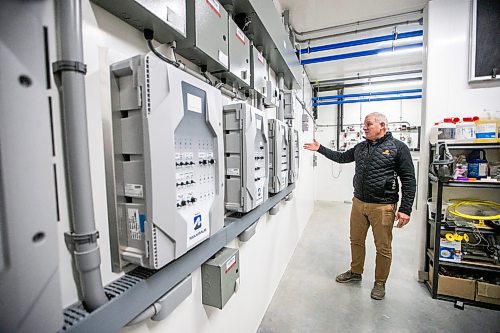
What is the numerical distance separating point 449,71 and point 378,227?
1.64 metres

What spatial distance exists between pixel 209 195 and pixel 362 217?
182cm

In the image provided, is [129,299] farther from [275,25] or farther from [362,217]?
[362,217]

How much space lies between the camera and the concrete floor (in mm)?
1753

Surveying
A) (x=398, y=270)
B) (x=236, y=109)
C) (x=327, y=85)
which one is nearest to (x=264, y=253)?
(x=236, y=109)

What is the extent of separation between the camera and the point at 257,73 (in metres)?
1.63

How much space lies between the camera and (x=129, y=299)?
637mm

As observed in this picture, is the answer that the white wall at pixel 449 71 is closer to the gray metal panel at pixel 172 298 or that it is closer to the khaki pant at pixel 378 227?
the khaki pant at pixel 378 227

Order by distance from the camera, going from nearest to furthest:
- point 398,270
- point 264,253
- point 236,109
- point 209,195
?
point 209,195 → point 236,109 → point 264,253 → point 398,270

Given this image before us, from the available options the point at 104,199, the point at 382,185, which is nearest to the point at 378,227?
the point at 382,185

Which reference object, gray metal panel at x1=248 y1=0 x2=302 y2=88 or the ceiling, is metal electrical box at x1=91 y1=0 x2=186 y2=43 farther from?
the ceiling

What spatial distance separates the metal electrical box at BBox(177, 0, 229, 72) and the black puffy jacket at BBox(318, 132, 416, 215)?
5.17ft

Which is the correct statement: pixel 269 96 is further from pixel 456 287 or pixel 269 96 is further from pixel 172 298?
pixel 456 287

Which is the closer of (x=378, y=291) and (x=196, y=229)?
(x=196, y=229)

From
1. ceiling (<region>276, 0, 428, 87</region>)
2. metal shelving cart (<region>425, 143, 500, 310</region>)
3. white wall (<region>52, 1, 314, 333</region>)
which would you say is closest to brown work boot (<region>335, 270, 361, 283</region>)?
metal shelving cart (<region>425, 143, 500, 310</region>)
